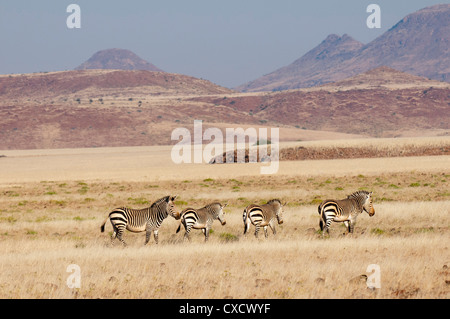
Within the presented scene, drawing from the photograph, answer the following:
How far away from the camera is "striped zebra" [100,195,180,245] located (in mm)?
18984

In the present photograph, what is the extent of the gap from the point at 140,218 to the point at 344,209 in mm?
6417

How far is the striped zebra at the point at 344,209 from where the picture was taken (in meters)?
19.9

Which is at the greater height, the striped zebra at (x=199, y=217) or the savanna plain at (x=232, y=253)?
the striped zebra at (x=199, y=217)

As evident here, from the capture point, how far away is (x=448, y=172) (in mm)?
52469

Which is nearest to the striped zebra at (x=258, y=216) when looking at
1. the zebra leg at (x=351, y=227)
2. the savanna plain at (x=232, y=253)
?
the savanna plain at (x=232, y=253)

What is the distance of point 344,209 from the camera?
20.2 m

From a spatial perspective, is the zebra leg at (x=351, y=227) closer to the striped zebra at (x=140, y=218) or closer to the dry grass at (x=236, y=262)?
the dry grass at (x=236, y=262)

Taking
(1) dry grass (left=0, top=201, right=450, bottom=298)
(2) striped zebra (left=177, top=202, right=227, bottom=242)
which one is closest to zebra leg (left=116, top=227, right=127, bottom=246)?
(1) dry grass (left=0, top=201, right=450, bottom=298)

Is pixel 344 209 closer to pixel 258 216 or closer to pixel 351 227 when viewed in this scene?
pixel 351 227

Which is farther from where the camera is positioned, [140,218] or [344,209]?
[344,209]

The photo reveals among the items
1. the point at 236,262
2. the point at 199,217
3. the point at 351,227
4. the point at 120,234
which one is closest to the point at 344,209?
the point at 351,227

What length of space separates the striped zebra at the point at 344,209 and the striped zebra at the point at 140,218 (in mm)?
4641
